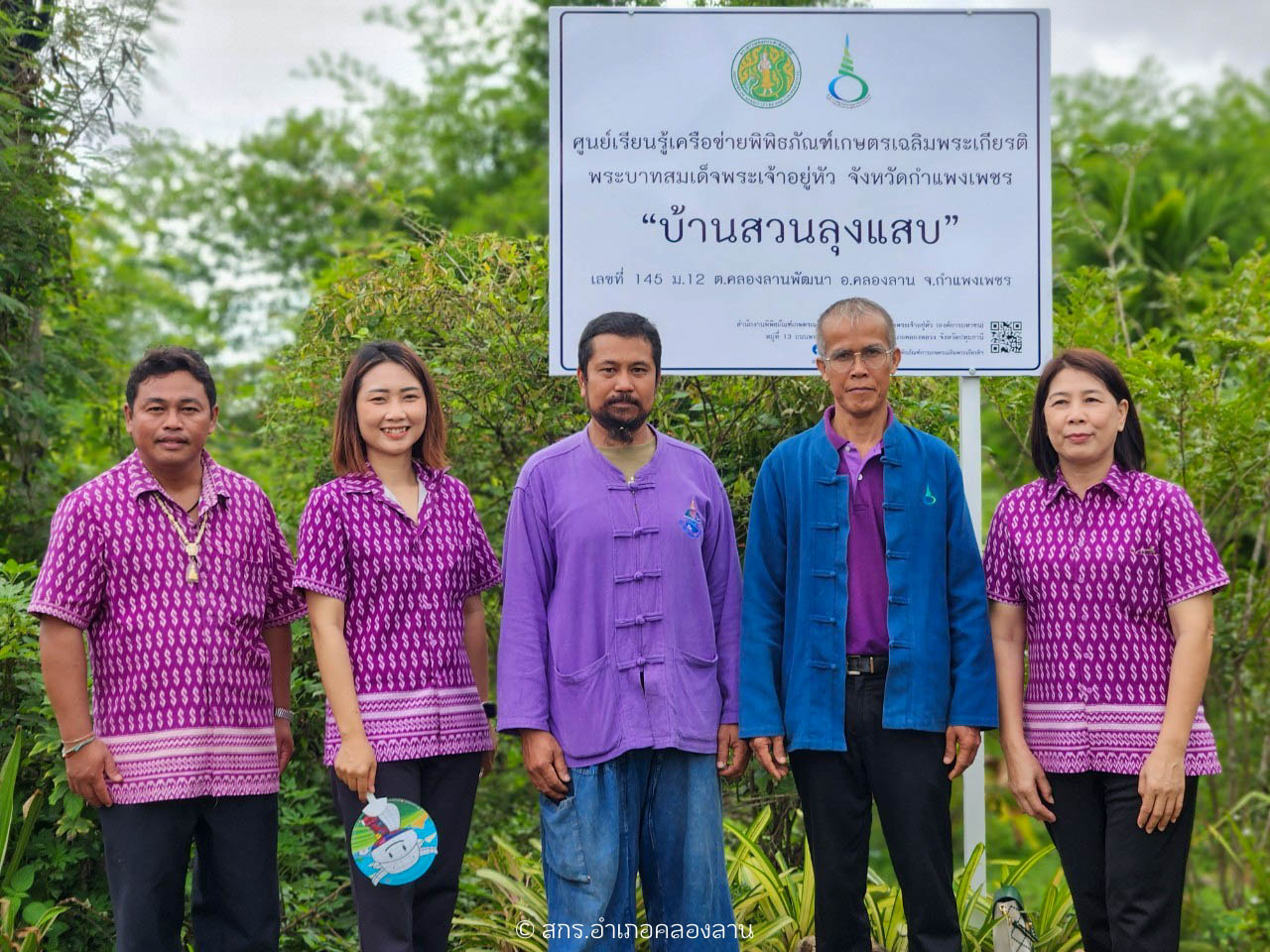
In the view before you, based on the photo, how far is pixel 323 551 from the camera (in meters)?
3.41

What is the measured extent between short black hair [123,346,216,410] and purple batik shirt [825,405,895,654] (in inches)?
68.0

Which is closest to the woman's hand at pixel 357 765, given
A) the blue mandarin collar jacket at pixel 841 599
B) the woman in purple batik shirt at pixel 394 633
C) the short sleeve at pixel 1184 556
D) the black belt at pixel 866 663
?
the woman in purple batik shirt at pixel 394 633

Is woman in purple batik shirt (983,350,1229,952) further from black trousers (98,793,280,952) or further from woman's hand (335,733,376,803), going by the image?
black trousers (98,793,280,952)

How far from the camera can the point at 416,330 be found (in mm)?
5047

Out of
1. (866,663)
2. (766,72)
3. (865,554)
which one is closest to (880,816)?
(866,663)

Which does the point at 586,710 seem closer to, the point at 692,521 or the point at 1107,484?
the point at 692,521

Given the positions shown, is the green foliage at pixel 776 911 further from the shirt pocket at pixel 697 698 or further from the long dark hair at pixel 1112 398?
the long dark hair at pixel 1112 398

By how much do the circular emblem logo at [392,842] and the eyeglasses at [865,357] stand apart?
1.60 meters

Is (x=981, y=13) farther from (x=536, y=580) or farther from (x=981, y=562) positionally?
(x=536, y=580)

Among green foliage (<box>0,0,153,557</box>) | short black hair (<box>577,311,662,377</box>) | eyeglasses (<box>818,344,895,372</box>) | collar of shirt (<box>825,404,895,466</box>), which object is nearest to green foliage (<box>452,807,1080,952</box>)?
collar of shirt (<box>825,404,895,466</box>)

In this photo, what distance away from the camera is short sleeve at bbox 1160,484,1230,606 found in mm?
3371

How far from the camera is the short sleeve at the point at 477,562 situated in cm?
364

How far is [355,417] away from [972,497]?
216 cm

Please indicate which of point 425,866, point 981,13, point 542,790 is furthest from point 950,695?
point 981,13
